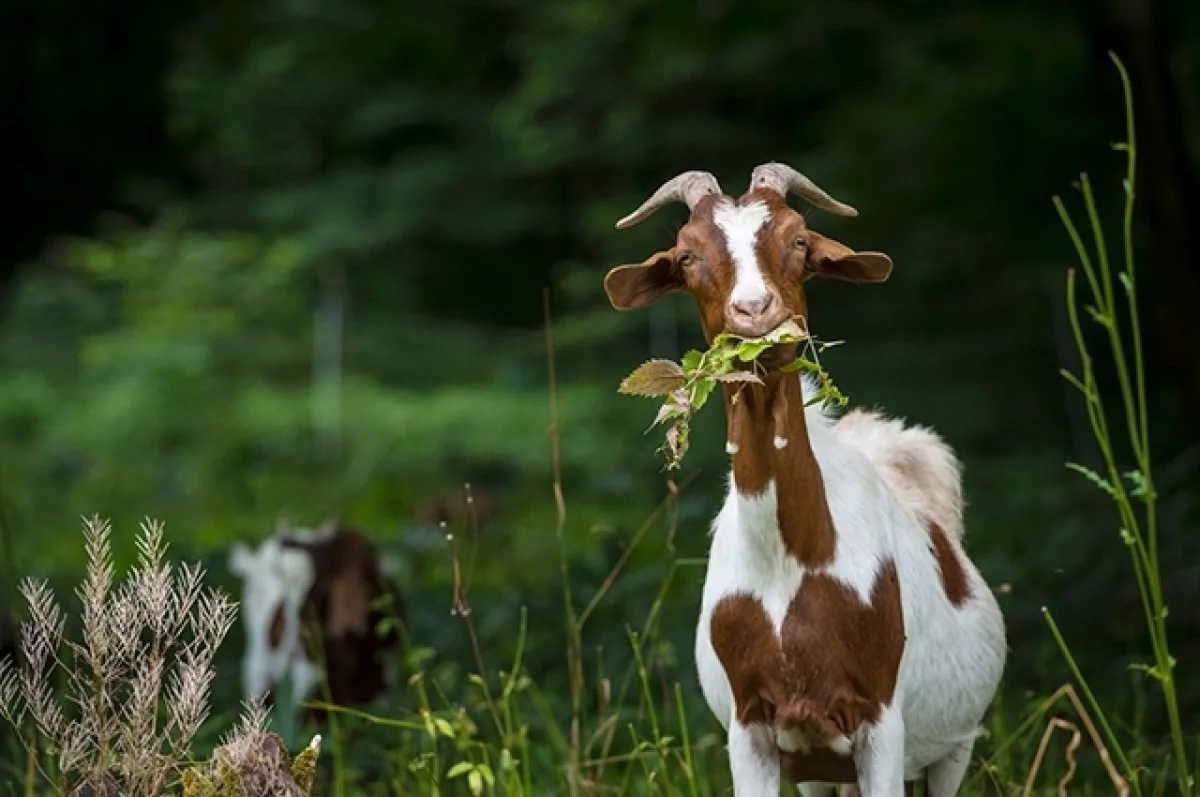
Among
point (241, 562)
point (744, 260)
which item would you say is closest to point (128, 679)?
point (744, 260)

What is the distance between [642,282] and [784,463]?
0.49m

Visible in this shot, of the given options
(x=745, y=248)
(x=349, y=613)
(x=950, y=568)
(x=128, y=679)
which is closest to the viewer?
(x=128, y=679)

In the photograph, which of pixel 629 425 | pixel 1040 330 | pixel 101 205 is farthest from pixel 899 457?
pixel 101 205

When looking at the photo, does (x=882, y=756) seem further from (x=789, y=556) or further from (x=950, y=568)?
(x=950, y=568)

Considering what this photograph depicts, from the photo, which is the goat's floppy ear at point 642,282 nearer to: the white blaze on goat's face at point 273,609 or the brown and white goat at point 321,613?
the brown and white goat at point 321,613

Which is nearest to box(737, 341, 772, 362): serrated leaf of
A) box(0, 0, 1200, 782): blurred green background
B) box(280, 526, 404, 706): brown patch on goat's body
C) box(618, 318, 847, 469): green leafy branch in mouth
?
box(618, 318, 847, 469): green leafy branch in mouth

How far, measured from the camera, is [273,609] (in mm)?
8445

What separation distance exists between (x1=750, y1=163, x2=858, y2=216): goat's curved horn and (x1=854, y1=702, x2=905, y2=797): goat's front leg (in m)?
1.07

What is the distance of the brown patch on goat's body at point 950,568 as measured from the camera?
14.5 ft

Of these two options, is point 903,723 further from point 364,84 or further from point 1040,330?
point 364,84

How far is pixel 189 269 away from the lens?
60.0 ft

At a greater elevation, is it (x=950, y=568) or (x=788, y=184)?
(x=788, y=184)

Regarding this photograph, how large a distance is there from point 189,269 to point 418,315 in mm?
3920

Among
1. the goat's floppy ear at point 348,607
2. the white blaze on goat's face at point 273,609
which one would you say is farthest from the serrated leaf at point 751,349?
the white blaze on goat's face at point 273,609
